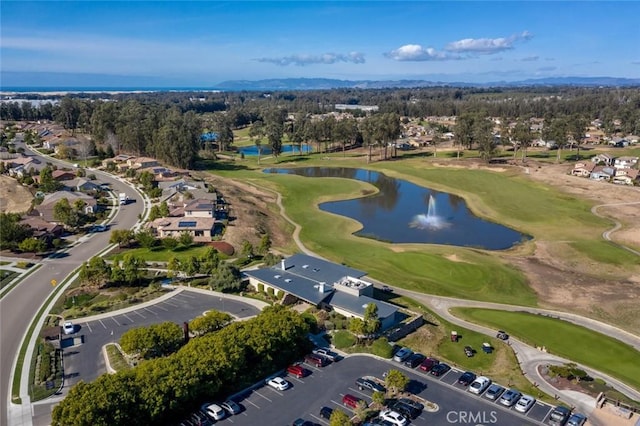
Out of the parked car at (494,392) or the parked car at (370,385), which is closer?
the parked car at (494,392)

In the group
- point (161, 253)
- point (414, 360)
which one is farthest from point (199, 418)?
point (161, 253)

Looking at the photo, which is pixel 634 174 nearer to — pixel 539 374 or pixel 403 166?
pixel 403 166

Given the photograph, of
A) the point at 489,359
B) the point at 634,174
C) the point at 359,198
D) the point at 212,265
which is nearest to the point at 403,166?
the point at 359,198

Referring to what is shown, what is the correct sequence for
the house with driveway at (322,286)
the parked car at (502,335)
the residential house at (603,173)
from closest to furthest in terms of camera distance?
the parked car at (502,335) < the house with driveway at (322,286) < the residential house at (603,173)

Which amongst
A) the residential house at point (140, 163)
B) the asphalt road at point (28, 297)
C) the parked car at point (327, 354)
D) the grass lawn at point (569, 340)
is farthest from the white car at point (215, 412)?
the residential house at point (140, 163)

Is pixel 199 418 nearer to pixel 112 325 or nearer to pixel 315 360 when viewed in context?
pixel 315 360

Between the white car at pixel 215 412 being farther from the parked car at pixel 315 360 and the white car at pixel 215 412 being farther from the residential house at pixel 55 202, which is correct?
the residential house at pixel 55 202
